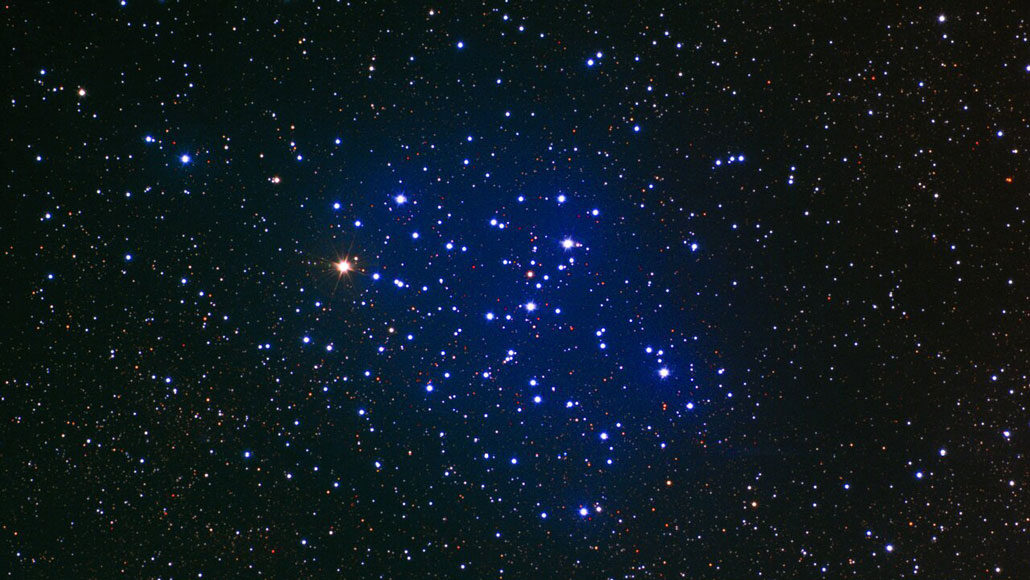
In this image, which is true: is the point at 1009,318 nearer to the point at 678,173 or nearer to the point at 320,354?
the point at 678,173

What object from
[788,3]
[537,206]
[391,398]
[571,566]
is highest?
[788,3]

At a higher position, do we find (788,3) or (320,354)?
(788,3)

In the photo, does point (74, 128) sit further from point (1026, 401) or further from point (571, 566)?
point (1026, 401)

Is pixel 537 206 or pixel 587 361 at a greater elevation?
pixel 537 206

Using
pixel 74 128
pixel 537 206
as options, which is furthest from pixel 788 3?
pixel 74 128

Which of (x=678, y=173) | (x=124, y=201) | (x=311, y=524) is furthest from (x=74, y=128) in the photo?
(x=678, y=173)

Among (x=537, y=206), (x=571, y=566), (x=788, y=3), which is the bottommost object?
(x=571, y=566)

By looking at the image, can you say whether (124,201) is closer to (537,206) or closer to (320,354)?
(320,354)
